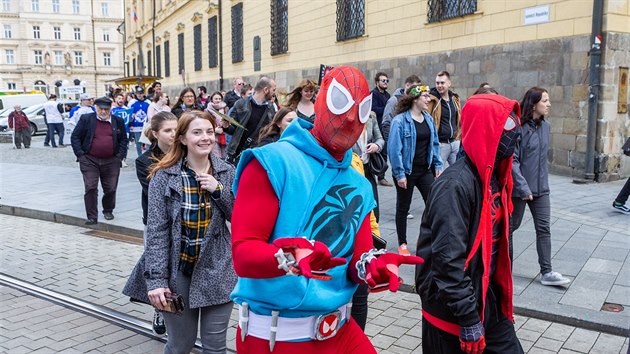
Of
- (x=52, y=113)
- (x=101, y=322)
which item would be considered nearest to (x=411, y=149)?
(x=101, y=322)

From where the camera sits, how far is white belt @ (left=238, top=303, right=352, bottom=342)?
2.21m

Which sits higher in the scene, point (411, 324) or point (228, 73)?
point (228, 73)

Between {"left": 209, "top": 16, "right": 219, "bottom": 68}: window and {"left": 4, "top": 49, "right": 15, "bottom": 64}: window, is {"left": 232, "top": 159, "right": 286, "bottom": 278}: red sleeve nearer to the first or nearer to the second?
{"left": 209, "top": 16, "right": 219, "bottom": 68}: window

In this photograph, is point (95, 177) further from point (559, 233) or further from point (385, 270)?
point (385, 270)

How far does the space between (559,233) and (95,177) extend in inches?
257

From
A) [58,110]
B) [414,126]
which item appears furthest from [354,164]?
[58,110]

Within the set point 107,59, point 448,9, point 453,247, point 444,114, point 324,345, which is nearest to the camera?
point 324,345

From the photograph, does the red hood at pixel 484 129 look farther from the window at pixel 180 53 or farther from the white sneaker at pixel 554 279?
the window at pixel 180 53

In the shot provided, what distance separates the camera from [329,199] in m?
2.22

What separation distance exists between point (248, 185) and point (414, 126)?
4.75 m

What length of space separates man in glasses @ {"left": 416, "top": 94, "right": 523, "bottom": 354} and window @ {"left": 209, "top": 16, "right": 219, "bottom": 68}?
27.1m

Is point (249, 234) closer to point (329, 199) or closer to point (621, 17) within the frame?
point (329, 199)

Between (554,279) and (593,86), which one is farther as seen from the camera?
(593,86)

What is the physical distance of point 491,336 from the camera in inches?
115
